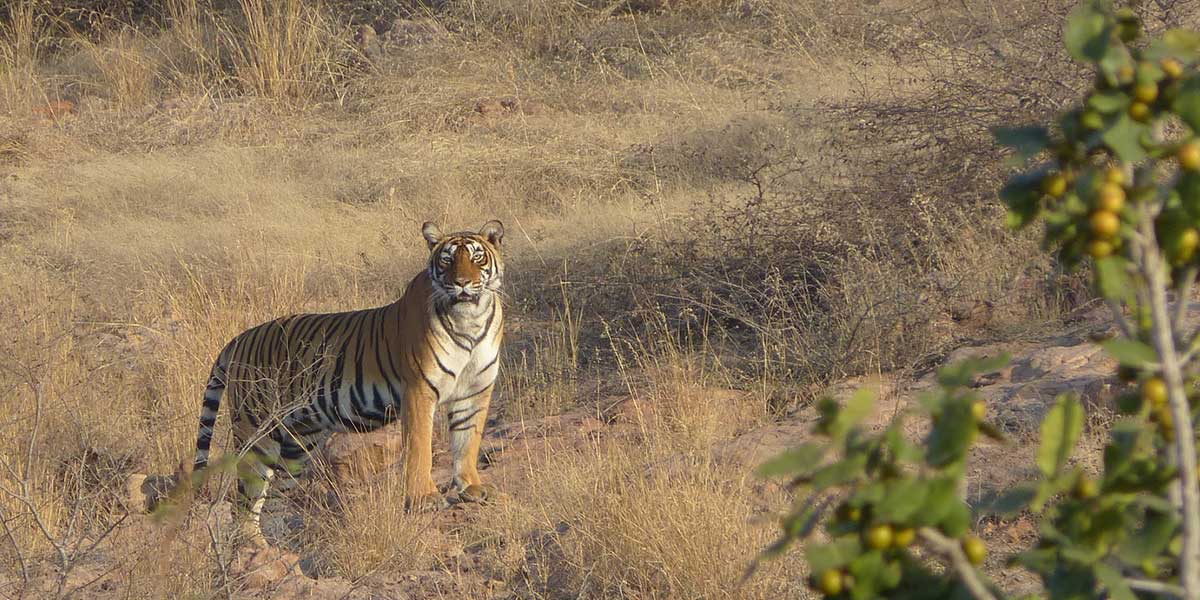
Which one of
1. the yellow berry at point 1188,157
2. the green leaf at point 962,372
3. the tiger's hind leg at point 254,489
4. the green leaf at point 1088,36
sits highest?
the green leaf at point 1088,36

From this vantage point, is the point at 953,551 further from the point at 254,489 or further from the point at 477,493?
the point at 254,489

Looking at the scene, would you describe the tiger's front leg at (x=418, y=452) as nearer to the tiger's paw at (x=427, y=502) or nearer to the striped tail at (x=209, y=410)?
the tiger's paw at (x=427, y=502)

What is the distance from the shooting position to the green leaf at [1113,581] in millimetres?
1303

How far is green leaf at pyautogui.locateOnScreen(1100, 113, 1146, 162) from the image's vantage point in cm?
130

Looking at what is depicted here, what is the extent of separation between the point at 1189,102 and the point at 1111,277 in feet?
0.64

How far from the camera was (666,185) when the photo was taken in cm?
955

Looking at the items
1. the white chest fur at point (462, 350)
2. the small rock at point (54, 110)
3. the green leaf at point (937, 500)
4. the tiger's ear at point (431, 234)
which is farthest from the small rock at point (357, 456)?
the small rock at point (54, 110)

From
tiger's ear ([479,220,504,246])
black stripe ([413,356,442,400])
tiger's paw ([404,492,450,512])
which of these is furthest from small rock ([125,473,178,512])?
tiger's ear ([479,220,504,246])

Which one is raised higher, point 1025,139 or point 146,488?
point 1025,139

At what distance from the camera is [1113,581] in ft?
4.29

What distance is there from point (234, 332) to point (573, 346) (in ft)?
5.84

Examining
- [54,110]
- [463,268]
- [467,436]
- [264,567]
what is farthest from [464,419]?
[54,110]

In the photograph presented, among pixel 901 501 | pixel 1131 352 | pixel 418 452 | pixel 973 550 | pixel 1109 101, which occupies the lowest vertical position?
pixel 418 452

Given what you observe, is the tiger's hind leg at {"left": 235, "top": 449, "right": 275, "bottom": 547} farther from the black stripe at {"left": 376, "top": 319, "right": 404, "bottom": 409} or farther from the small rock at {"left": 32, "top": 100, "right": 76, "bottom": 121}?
the small rock at {"left": 32, "top": 100, "right": 76, "bottom": 121}
